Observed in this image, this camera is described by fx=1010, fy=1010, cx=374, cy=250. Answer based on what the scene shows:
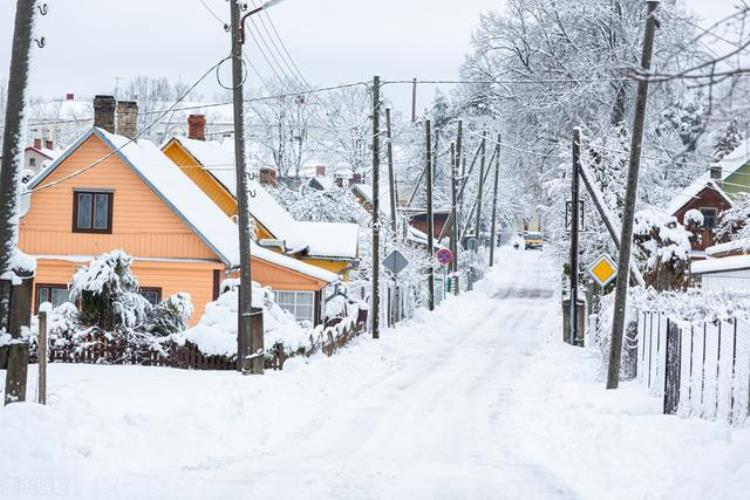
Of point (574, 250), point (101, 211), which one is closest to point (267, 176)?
point (101, 211)

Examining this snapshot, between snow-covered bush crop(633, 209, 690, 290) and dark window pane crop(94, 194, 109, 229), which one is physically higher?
dark window pane crop(94, 194, 109, 229)

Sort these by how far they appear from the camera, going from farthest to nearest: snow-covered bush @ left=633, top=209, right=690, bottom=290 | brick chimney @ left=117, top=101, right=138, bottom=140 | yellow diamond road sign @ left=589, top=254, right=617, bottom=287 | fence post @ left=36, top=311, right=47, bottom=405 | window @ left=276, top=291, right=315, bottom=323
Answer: brick chimney @ left=117, top=101, right=138, bottom=140
window @ left=276, top=291, right=315, bottom=323
yellow diamond road sign @ left=589, top=254, right=617, bottom=287
snow-covered bush @ left=633, top=209, right=690, bottom=290
fence post @ left=36, top=311, right=47, bottom=405

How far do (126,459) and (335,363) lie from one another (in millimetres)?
11940

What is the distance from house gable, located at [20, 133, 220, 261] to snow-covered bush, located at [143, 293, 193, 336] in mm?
6390

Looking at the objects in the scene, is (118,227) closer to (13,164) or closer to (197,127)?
(197,127)

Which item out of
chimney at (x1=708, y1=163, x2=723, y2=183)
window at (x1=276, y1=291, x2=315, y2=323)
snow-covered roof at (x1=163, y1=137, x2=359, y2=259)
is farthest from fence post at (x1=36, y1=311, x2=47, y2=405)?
snow-covered roof at (x1=163, y1=137, x2=359, y2=259)

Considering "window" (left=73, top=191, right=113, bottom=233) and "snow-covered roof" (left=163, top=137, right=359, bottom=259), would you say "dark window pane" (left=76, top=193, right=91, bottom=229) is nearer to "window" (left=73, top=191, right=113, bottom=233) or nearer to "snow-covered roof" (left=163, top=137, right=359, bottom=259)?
"window" (left=73, top=191, right=113, bottom=233)

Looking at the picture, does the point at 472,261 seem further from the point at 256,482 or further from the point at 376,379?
the point at 256,482

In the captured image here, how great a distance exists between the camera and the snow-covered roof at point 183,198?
28.6m

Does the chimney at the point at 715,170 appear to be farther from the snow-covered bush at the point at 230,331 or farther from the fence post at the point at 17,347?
the fence post at the point at 17,347

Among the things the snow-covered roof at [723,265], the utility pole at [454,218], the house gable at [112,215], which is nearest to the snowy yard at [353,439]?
the snow-covered roof at [723,265]

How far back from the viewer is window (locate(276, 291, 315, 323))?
3198 centimetres

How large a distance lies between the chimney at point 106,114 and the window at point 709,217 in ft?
106

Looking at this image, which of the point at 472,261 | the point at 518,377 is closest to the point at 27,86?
the point at 518,377
